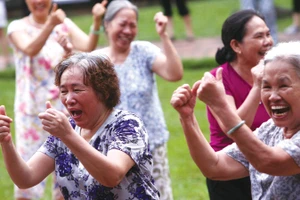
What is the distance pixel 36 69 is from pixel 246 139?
343 centimetres

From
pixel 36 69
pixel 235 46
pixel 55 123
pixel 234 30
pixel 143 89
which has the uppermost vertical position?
pixel 55 123

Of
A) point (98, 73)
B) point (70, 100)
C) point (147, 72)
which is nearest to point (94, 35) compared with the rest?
point (147, 72)

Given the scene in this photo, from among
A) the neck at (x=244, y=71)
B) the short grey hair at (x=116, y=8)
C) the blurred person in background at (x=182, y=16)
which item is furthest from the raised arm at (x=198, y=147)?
the blurred person in background at (x=182, y=16)

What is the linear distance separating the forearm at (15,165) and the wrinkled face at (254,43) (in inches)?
72.3

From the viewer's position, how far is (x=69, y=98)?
389 cm

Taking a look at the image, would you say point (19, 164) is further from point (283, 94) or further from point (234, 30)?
point (234, 30)

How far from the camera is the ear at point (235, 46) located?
5.18 metres

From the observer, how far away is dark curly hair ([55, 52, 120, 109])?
3.96m

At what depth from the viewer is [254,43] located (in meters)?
5.16

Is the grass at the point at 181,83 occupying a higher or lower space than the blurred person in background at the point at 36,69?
lower

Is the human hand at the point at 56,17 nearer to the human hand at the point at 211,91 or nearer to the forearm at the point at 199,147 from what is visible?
the forearm at the point at 199,147

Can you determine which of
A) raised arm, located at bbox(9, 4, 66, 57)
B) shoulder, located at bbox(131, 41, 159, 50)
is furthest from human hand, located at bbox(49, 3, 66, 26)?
shoulder, located at bbox(131, 41, 159, 50)

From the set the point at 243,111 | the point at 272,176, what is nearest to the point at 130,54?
the point at 243,111

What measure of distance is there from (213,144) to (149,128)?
994mm
